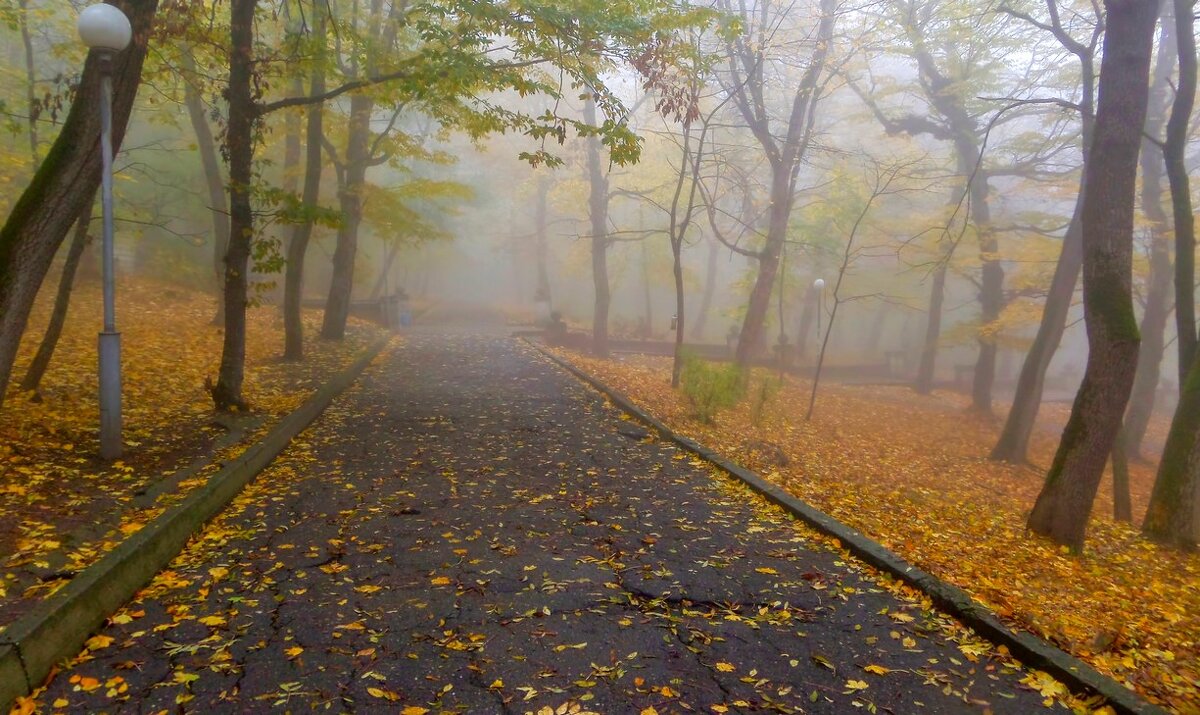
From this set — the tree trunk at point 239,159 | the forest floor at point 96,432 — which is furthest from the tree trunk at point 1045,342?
the tree trunk at point 239,159

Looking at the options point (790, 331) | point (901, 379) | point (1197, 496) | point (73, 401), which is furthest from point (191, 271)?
point (790, 331)

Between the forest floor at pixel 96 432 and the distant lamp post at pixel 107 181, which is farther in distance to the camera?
the distant lamp post at pixel 107 181

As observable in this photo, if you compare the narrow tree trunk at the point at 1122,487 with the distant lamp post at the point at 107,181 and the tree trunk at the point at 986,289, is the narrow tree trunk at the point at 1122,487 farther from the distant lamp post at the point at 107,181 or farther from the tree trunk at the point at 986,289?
the distant lamp post at the point at 107,181

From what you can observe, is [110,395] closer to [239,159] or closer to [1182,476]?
[239,159]

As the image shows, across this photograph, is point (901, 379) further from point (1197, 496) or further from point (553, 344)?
point (1197, 496)

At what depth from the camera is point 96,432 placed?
6543mm

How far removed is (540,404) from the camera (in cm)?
1036

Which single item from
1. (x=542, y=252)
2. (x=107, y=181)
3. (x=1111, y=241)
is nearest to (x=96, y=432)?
(x=107, y=181)

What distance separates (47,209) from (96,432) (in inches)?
92.6

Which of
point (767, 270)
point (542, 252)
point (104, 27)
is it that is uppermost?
point (542, 252)

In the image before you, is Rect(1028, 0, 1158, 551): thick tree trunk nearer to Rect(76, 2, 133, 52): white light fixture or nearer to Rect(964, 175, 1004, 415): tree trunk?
Rect(76, 2, 133, 52): white light fixture

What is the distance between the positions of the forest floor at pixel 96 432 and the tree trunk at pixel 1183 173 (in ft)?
33.8

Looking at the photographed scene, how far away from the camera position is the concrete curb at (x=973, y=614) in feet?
10.4

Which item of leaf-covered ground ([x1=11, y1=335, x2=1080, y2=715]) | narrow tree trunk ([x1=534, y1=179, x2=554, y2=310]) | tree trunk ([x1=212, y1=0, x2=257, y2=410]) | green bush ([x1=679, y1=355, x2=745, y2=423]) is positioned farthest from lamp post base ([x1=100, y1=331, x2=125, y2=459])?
narrow tree trunk ([x1=534, y1=179, x2=554, y2=310])
